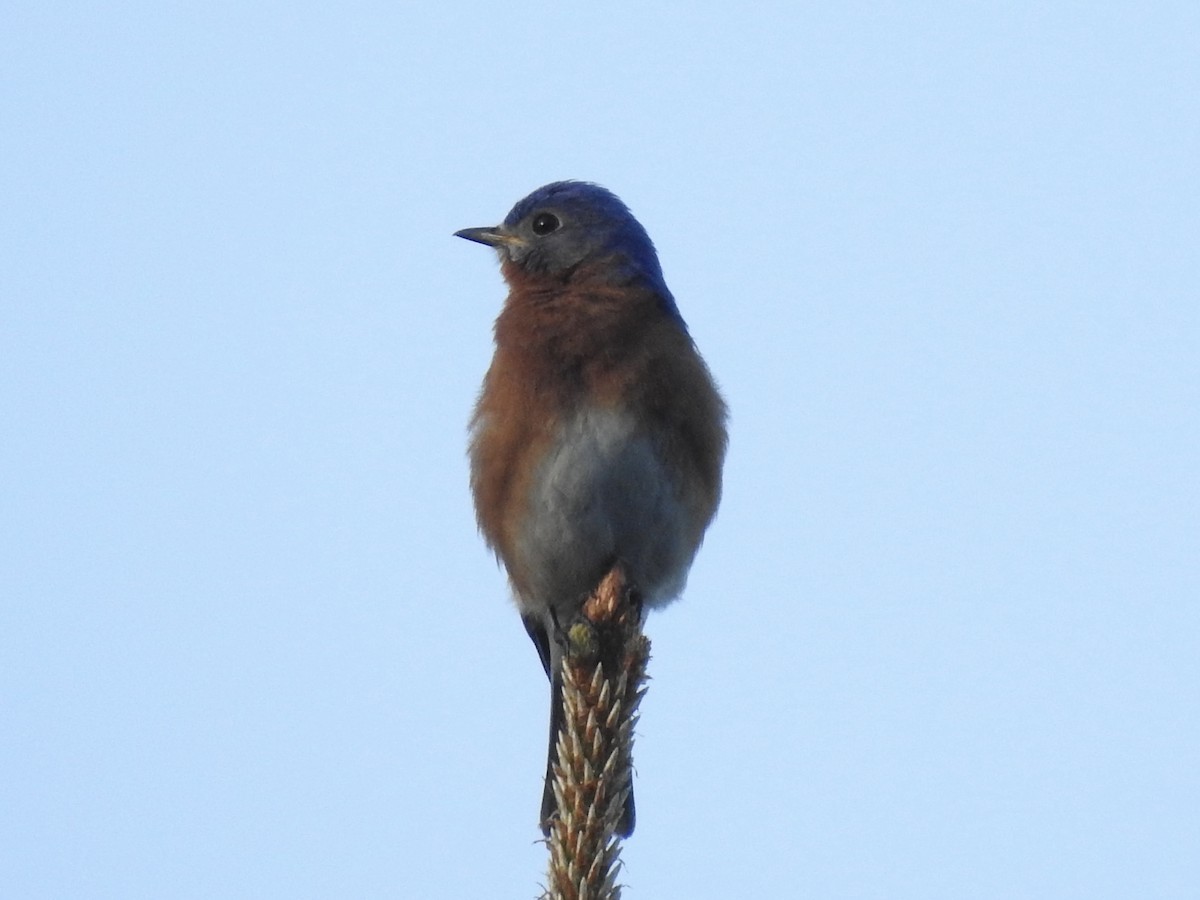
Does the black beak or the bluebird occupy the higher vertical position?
the black beak

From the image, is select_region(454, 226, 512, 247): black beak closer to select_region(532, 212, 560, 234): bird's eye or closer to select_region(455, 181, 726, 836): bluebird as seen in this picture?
select_region(532, 212, 560, 234): bird's eye

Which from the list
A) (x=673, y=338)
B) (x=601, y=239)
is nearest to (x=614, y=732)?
(x=673, y=338)

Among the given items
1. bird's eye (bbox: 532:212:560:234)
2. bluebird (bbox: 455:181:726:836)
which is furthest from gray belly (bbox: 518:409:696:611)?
bird's eye (bbox: 532:212:560:234)

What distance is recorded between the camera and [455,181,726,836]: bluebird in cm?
770

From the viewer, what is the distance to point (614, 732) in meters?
5.13

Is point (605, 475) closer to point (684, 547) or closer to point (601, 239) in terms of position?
point (684, 547)

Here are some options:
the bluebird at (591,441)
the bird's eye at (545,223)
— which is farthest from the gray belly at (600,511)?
the bird's eye at (545,223)

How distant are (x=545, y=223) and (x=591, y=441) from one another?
1970 millimetres

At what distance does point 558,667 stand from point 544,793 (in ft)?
3.73

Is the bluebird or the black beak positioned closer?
the bluebird

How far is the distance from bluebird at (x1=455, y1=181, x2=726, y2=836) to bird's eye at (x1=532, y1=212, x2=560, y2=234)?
0.42 m

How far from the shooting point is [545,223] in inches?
360

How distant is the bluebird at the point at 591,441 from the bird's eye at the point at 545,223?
1.38ft

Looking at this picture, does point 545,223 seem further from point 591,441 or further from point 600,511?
point 600,511
